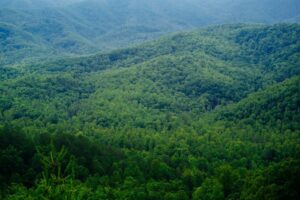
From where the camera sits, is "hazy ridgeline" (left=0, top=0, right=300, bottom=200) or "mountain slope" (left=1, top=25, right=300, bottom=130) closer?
"hazy ridgeline" (left=0, top=0, right=300, bottom=200)

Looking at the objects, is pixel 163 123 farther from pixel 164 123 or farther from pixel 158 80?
pixel 158 80

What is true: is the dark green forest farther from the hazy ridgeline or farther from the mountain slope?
the mountain slope

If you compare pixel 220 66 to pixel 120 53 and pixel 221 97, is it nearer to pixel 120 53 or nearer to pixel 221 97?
pixel 221 97

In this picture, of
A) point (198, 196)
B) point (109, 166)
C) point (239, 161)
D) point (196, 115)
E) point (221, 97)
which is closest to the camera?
point (198, 196)

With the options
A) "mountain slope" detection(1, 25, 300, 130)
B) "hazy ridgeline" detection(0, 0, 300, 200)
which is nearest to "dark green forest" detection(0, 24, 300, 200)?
"hazy ridgeline" detection(0, 0, 300, 200)

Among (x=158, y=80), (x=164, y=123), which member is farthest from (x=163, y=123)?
(x=158, y=80)

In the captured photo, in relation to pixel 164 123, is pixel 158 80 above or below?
above

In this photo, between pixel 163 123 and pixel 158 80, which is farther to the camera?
pixel 158 80

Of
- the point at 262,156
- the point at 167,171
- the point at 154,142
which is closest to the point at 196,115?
the point at 154,142
